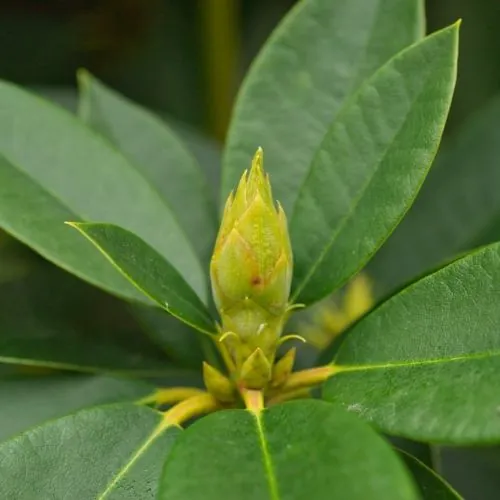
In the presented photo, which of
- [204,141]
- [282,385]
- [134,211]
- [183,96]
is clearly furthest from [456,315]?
[183,96]

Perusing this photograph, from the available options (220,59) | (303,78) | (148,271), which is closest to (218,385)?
(148,271)

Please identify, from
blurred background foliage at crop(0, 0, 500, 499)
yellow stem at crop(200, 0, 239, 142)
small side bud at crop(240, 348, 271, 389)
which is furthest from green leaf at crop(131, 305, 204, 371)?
yellow stem at crop(200, 0, 239, 142)

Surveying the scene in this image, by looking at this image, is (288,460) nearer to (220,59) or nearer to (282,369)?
(282,369)

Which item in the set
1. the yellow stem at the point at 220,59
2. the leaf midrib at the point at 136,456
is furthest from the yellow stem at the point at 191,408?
the yellow stem at the point at 220,59

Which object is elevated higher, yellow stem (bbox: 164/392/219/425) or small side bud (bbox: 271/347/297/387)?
small side bud (bbox: 271/347/297/387)

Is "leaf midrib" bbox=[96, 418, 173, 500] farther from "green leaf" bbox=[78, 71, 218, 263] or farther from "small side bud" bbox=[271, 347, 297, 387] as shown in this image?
"green leaf" bbox=[78, 71, 218, 263]

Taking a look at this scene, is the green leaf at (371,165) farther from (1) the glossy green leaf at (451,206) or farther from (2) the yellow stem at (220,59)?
(2) the yellow stem at (220,59)

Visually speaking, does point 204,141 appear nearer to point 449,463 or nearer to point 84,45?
point 449,463
